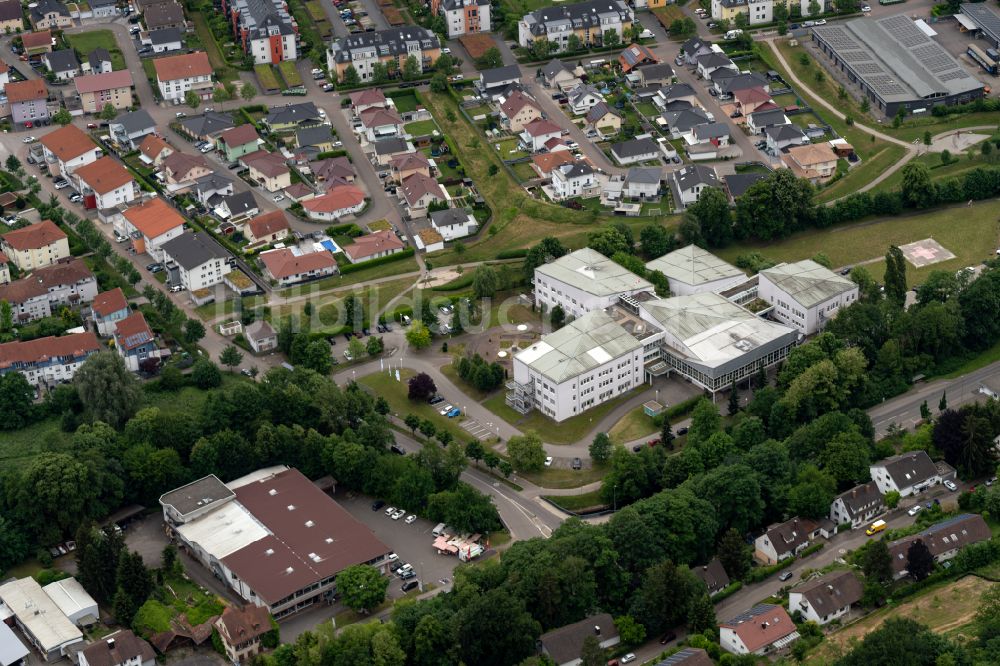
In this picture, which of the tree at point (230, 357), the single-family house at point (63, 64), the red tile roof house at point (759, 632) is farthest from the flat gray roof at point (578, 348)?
the single-family house at point (63, 64)

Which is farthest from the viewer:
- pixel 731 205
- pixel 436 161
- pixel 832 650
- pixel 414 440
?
pixel 436 161

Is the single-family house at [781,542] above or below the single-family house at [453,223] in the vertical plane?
below

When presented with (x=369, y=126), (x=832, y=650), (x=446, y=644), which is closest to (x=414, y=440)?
(x=446, y=644)

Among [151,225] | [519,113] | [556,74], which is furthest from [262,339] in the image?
[556,74]

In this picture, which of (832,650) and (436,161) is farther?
(436,161)

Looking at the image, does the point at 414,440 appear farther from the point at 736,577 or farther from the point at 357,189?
the point at 357,189

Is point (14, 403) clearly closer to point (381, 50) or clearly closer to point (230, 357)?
point (230, 357)

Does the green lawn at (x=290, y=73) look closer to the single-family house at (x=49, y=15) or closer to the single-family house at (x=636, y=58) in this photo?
the single-family house at (x=49, y=15)
